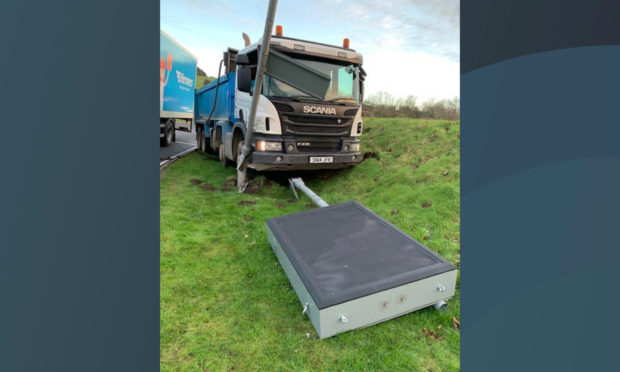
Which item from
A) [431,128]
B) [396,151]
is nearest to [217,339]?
[396,151]

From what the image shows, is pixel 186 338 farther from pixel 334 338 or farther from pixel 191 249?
pixel 191 249

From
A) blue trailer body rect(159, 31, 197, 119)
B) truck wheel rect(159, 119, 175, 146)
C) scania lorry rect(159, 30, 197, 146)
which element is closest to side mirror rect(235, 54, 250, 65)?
blue trailer body rect(159, 31, 197, 119)

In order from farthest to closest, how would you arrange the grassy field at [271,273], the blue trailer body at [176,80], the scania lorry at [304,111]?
the blue trailer body at [176,80]
the scania lorry at [304,111]
the grassy field at [271,273]

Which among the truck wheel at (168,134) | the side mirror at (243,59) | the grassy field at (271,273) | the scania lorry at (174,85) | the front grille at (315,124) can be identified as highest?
the scania lorry at (174,85)

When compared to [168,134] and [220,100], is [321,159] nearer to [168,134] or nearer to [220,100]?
[220,100]

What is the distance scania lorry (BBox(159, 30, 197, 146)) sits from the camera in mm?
11336

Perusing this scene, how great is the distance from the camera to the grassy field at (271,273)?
235 cm

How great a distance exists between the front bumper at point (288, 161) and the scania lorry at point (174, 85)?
6.57 m

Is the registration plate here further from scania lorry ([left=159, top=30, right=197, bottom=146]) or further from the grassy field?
scania lorry ([left=159, top=30, right=197, bottom=146])

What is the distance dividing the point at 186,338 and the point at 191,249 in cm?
168

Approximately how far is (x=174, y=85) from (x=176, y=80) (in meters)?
0.28

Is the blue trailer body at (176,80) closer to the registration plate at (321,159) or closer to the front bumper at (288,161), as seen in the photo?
the front bumper at (288,161)

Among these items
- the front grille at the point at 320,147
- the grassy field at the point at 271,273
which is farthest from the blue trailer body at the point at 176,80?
the front grille at the point at 320,147

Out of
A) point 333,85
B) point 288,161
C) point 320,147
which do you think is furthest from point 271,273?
point 333,85
